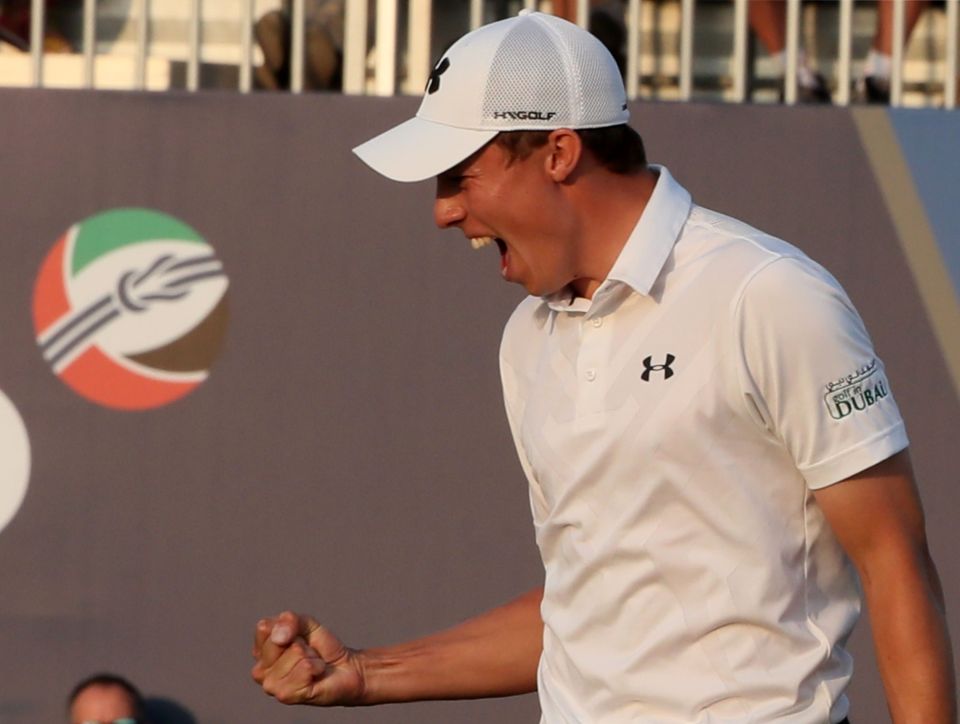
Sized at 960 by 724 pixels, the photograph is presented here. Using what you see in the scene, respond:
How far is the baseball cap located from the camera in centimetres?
232

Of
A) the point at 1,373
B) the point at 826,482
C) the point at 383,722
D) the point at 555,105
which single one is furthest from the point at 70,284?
the point at 826,482

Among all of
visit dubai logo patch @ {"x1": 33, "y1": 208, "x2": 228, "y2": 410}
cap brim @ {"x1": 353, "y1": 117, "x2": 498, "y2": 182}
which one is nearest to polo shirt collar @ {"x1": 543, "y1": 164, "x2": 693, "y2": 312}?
cap brim @ {"x1": 353, "y1": 117, "x2": 498, "y2": 182}

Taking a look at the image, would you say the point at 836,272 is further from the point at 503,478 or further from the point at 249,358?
the point at 249,358

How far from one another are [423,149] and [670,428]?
0.50 meters

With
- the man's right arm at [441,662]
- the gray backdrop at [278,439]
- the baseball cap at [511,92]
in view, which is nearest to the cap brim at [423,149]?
the baseball cap at [511,92]

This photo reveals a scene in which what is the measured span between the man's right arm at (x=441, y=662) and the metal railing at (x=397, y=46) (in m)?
2.56

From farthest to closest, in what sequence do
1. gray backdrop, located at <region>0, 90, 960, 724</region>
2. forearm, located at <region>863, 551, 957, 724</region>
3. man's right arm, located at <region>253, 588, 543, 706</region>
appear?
gray backdrop, located at <region>0, 90, 960, 724</region>, man's right arm, located at <region>253, 588, 543, 706</region>, forearm, located at <region>863, 551, 957, 724</region>

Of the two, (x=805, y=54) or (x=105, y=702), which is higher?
(x=805, y=54)

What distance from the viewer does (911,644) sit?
2.09m

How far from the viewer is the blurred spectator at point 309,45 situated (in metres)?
5.06

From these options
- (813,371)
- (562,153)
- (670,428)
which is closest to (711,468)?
(670,428)

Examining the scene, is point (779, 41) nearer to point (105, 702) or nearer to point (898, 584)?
point (105, 702)

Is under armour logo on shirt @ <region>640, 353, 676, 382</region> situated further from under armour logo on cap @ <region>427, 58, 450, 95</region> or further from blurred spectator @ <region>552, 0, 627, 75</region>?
blurred spectator @ <region>552, 0, 627, 75</region>

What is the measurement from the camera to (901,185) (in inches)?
187
